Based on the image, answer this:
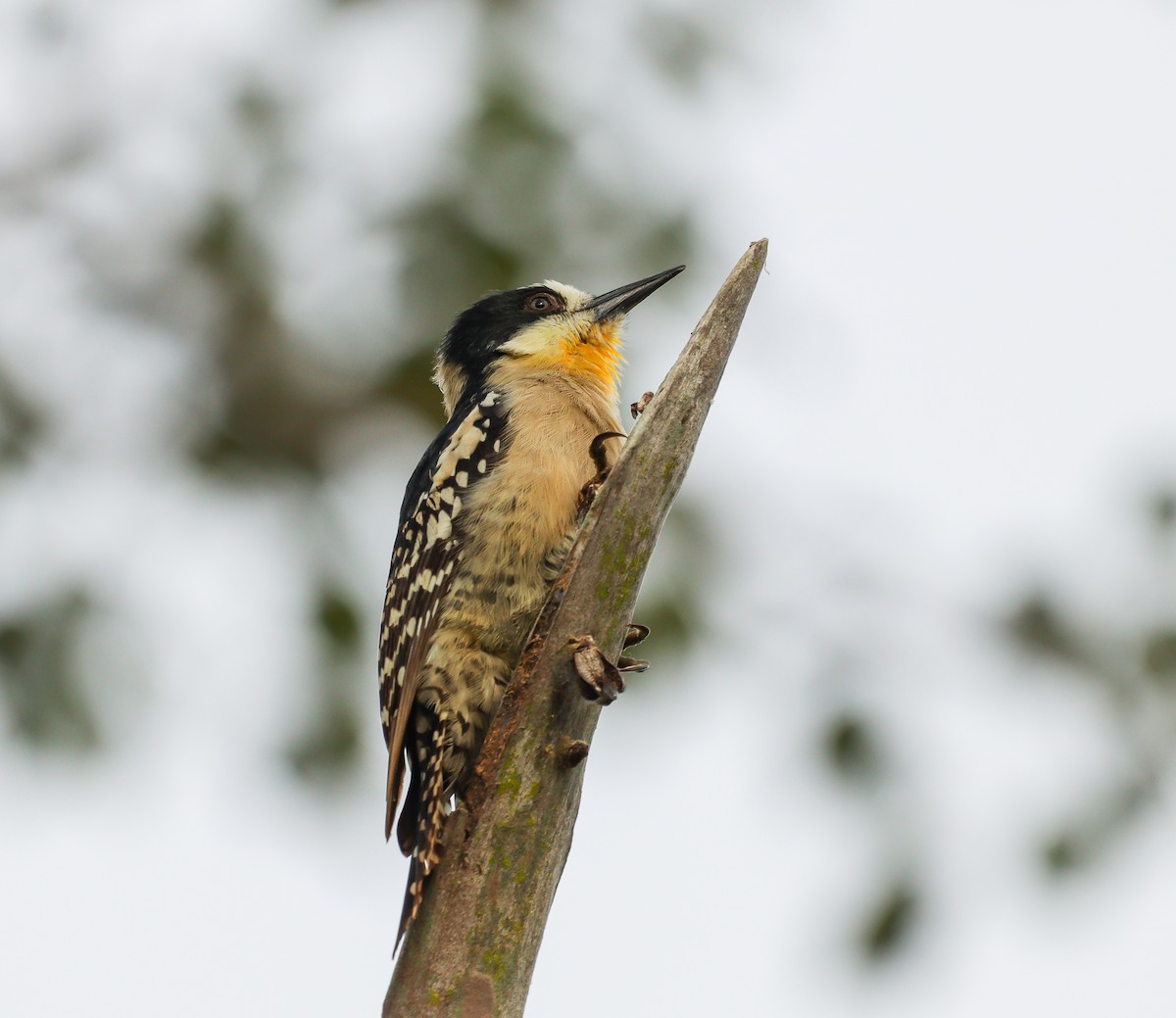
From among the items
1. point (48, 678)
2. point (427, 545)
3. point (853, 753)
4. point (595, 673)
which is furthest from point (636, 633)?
point (48, 678)

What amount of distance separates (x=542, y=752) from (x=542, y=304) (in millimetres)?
2585

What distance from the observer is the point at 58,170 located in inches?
185

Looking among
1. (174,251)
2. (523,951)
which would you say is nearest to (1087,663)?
(523,951)

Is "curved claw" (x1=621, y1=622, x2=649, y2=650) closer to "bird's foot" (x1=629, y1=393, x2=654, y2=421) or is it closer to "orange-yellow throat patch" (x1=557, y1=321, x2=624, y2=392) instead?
"bird's foot" (x1=629, y1=393, x2=654, y2=421)

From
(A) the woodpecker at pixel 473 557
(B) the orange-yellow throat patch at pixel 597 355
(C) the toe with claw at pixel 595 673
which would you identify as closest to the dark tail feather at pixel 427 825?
(A) the woodpecker at pixel 473 557

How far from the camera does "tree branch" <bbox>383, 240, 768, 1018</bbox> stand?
2785mm

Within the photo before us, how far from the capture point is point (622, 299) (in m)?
5.04

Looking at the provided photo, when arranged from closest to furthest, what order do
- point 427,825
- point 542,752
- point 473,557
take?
point 542,752
point 427,825
point 473,557

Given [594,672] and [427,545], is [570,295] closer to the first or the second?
[427,545]

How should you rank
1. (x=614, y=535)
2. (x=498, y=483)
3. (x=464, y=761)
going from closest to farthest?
(x=614, y=535)
(x=464, y=761)
(x=498, y=483)

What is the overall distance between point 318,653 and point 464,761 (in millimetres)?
1063

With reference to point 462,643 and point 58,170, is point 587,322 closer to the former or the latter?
point 462,643

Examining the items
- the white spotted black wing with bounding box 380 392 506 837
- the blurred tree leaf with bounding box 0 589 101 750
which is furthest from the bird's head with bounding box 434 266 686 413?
the blurred tree leaf with bounding box 0 589 101 750

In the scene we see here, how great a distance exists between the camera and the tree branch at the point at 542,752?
9.14ft
